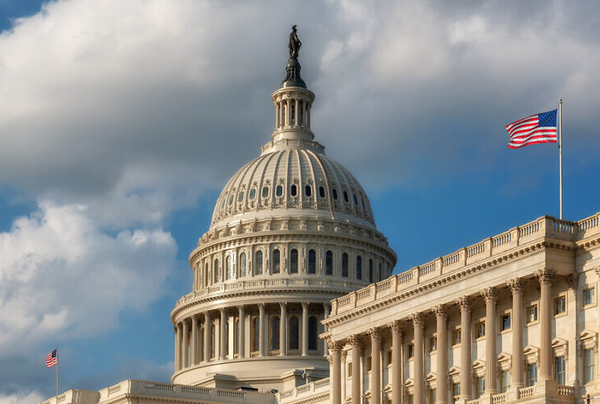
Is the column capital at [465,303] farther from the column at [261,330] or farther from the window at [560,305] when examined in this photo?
the column at [261,330]

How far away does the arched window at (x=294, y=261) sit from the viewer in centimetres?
16888

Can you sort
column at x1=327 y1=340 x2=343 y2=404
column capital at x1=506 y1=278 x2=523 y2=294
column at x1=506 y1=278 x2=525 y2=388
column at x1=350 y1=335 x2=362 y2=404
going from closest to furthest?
column at x1=506 y1=278 x2=525 y2=388 → column capital at x1=506 y1=278 x2=523 y2=294 → column at x1=350 y1=335 x2=362 y2=404 → column at x1=327 y1=340 x2=343 y2=404

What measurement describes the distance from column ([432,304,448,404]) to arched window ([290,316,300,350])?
7503 cm

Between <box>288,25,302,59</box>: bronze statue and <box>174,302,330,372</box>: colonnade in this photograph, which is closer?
<box>174,302,330,372</box>: colonnade

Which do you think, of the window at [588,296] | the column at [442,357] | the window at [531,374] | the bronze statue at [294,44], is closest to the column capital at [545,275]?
the window at [588,296]

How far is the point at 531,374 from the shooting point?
83750mm

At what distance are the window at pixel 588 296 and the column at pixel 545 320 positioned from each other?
214cm

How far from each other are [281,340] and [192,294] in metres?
16.5

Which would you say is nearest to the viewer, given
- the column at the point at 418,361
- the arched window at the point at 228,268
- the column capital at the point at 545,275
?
the column capital at the point at 545,275

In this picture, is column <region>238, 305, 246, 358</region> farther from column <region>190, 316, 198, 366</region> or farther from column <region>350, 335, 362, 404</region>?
column <region>350, 335, 362, 404</region>

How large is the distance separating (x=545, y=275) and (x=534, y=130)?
9.75 meters

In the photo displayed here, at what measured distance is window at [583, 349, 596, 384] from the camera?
3145 inches

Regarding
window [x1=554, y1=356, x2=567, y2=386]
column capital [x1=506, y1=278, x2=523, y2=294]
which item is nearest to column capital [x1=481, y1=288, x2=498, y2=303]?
column capital [x1=506, y1=278, x2=523, y2=294]

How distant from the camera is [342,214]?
174250 millimetres
